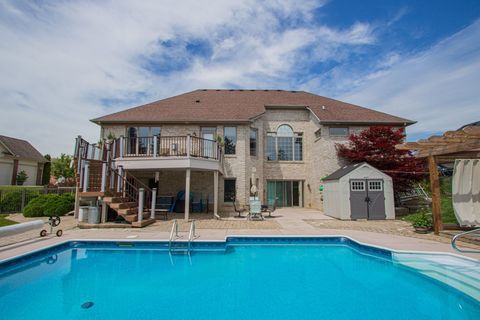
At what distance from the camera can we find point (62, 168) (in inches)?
1194

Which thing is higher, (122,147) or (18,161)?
(18,161)

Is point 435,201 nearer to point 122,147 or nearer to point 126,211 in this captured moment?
point 126,211

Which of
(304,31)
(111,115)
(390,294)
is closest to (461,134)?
(390,294)

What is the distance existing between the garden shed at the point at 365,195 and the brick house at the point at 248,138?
375 centimetres

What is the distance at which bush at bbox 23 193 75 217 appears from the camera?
11.7 meters

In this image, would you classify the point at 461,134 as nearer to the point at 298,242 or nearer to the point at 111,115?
the point at 298,242

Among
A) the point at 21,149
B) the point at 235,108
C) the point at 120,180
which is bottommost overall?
the point at 120,180

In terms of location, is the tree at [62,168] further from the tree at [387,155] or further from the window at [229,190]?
the tree at [387,155]

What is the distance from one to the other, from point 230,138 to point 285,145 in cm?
482

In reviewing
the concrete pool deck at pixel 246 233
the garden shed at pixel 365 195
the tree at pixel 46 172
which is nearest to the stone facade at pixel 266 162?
the garden shed at pixel 365 195

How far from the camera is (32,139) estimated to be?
31.4m

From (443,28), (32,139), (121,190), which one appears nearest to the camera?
(121,190)

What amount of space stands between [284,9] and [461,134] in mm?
8156

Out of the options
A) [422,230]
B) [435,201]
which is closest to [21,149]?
[422,230]
